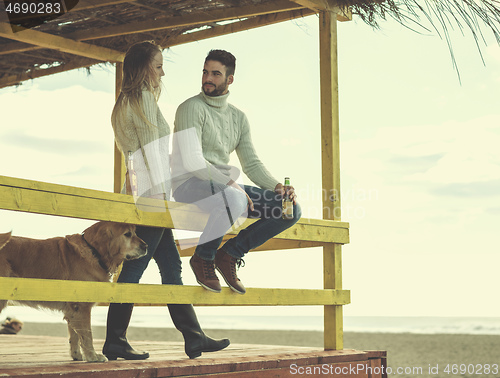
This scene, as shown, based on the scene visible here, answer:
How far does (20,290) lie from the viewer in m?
3.49

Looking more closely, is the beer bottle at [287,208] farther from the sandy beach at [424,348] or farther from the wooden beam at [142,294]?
the sandy beach at [424,348]

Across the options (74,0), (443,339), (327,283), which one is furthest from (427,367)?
(74,0)

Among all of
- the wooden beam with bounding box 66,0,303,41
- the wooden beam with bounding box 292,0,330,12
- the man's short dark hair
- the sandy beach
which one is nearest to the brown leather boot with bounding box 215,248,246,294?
the man's short dark hair

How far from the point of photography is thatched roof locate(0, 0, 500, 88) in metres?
5.69

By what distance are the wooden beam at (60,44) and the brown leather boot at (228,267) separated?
131 inches

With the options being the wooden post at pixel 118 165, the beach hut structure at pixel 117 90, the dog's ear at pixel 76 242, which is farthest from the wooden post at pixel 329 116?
the wooden post at pixel 118 165

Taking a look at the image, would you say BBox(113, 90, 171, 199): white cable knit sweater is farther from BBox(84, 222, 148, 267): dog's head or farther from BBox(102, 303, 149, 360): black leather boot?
BBox(102, 303, 149, 360): black leather boot

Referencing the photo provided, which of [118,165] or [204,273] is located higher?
[118,165]

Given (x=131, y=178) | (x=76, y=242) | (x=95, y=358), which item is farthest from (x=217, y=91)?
(x=95, y=358)

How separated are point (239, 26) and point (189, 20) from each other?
0.47m

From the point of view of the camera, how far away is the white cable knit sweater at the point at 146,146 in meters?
4.23

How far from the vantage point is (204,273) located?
14.2ft

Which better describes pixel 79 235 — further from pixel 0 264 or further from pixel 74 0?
pixel 74 0

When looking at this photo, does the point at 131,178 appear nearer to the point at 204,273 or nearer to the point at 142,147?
the point at 142,147
